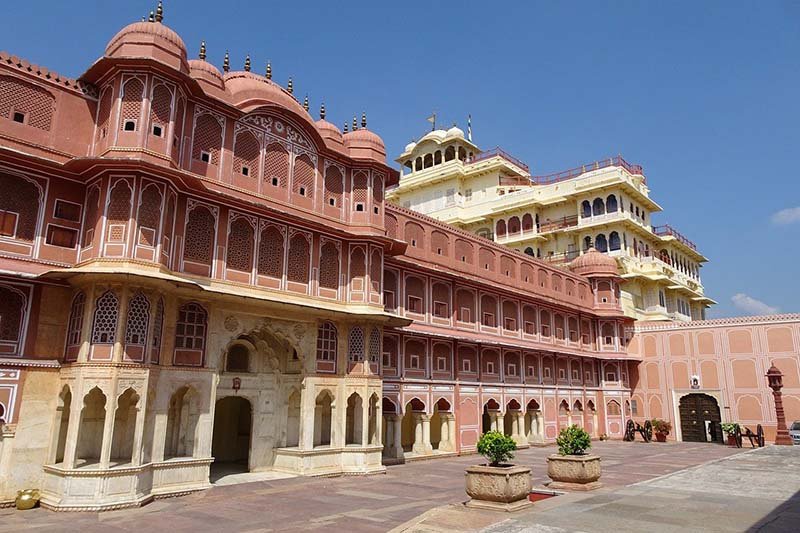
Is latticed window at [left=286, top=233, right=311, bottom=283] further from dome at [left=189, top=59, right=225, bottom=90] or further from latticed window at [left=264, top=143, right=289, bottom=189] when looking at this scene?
dome at [left=189, top=59, right=225, bottom=90]

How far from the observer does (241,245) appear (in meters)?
17.2

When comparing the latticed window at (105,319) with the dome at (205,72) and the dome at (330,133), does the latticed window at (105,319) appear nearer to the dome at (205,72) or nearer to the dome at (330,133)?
the dome at (205,72)

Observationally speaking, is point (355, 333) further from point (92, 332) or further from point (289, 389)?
point (92, 332)

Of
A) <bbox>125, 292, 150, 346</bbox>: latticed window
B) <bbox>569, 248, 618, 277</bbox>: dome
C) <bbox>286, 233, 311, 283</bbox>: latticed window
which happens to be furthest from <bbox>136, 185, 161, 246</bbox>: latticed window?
<bbox>569, 248, 618, 277</bbox>: dome

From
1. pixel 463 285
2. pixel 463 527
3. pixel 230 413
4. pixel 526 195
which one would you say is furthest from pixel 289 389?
pixel 526 195

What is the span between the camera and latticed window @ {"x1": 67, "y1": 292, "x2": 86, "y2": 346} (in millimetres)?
13727

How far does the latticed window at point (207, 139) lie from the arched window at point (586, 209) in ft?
96.8

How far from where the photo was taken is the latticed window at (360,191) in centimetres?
2067

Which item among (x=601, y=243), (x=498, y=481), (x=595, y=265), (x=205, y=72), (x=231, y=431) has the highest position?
(x=601, y=243)

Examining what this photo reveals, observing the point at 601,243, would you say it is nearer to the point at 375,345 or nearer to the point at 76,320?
the point at 375,345

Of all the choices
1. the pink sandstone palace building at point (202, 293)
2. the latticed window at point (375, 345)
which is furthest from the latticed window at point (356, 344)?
the latticed window at point (375, 345)

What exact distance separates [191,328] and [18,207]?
499 centimetres

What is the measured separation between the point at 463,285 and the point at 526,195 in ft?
54.6

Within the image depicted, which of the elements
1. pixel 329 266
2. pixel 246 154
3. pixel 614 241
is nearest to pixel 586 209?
pixel 614 241
